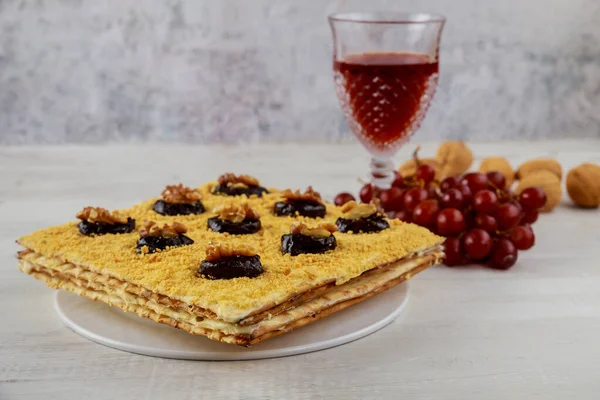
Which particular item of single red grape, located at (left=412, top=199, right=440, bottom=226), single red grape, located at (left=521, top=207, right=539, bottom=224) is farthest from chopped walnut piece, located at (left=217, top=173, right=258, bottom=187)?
single red grape, located at (left=521, top=207, right=539, bottom=224)

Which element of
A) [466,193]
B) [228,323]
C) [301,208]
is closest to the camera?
[228,323]

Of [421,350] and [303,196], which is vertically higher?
[303,196]

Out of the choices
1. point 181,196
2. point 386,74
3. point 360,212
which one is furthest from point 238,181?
point 386,74

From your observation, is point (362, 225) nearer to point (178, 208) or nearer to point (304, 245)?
point (304, 245)

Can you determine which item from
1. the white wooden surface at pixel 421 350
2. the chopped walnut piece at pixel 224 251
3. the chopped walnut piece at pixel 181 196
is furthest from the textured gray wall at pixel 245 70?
the chopped walnut piece at pixel 224 251

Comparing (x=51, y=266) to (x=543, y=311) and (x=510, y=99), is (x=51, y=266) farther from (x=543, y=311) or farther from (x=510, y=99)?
(x=510, y=99)

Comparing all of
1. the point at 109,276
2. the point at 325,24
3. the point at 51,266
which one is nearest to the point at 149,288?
the point at 109,276
